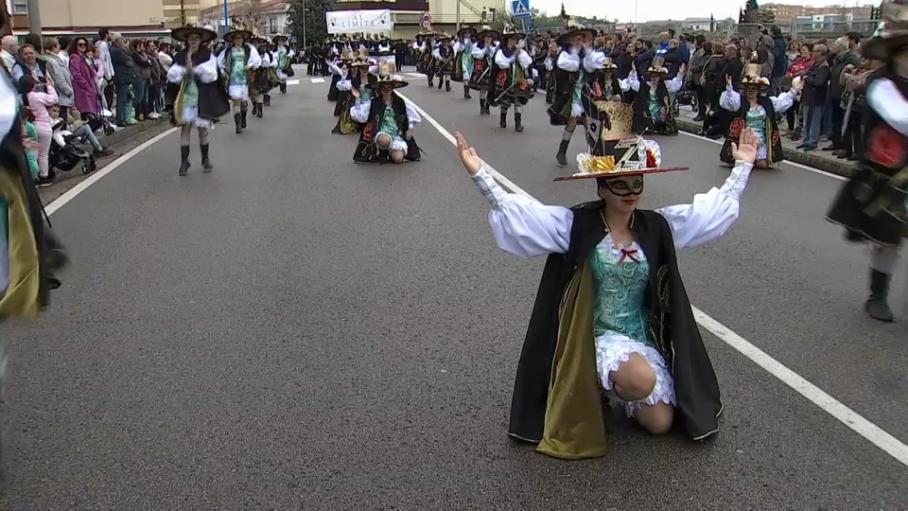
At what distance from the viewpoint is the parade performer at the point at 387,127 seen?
43.6 feet

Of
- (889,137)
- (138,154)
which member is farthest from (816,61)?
(138,154)

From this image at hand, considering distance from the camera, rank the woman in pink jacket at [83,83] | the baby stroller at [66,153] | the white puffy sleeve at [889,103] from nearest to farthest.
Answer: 1. the white puffy sleeve at [889,103]
2. the baby stroller at [66,153]
3. the woman in pink jacket at [83,83]

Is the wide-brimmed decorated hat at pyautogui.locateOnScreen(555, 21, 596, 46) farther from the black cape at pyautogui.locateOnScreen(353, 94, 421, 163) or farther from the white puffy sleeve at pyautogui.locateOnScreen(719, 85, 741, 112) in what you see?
the black cape at pyautogui.locateOnScreen(353, 94, 421, 163)

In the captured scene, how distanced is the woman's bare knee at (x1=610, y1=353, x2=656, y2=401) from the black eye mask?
713 mm

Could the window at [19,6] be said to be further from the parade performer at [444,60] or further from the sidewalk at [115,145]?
the sidewalk at [115,145]

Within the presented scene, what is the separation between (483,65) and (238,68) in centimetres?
721

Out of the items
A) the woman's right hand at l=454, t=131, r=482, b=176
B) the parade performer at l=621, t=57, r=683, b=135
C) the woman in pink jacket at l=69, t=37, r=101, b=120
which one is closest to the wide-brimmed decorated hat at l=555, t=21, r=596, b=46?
the parade performer at l=621, t=57, r=683, b=135

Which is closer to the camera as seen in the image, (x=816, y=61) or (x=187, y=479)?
(x=187, y=479)

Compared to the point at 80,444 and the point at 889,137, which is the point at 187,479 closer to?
the point at 80,444

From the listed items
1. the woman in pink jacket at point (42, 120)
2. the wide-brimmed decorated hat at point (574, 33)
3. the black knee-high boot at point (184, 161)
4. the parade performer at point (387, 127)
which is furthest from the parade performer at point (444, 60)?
the woman in pink jacket at point (42, 120)

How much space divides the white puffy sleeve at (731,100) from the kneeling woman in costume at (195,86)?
695 cm

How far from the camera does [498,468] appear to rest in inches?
156

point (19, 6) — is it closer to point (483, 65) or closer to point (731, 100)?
point (483, 65)

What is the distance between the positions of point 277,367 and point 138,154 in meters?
10.4
